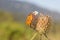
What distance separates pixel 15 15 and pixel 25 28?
12 centimetres

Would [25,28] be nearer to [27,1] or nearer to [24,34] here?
[24,34]

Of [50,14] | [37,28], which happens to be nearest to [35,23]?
[37,28]

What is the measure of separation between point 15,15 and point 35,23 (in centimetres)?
16

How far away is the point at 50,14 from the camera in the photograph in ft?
3.57

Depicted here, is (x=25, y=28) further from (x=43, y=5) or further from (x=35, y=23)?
(x=43, y=5)

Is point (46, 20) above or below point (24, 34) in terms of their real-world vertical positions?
above

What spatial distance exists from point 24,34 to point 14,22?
114 mm

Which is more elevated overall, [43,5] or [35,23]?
[43,5]

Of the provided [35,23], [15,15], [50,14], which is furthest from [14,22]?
[50,14]

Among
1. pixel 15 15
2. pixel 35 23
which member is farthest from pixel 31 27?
pixel 15 15

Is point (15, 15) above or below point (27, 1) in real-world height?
below

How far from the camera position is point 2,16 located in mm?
1047

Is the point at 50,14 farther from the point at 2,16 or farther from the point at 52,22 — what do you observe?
the point at 2,16

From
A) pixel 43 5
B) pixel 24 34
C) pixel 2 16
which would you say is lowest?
pixel 24 34
